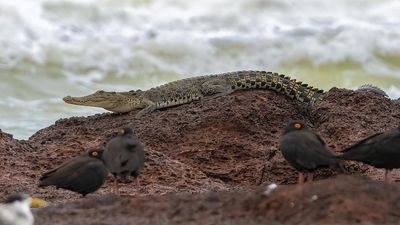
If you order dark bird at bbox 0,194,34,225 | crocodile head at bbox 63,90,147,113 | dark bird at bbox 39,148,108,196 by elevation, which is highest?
crocodile head at bbox 63,90,147,113

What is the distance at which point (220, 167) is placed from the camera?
14.1 m

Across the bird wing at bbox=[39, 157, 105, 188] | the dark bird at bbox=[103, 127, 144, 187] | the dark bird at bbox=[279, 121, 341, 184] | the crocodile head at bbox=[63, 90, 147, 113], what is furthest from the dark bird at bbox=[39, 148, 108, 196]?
the crocodile head at bbox=[63, 90, 147, 113]

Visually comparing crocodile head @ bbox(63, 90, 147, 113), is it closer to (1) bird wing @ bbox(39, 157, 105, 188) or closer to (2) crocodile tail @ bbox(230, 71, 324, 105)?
(2) crocodile tail @ bbox(230, 71, 324, 105)

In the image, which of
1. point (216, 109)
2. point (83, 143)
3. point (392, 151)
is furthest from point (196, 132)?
point (392, 151)

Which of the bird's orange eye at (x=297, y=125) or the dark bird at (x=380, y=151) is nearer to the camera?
the dark bird at (x=380, y=151)

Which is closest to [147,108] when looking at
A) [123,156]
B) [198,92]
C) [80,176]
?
[198,92]

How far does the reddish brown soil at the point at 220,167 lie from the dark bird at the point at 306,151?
57 centimetres

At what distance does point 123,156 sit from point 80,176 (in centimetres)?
55

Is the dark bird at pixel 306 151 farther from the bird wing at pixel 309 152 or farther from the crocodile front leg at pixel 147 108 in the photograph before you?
the crocodile front leg at pixel 147 108

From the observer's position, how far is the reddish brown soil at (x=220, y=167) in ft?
28.9

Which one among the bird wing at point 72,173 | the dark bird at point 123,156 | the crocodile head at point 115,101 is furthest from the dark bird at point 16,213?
the crocodile head at point 115,101

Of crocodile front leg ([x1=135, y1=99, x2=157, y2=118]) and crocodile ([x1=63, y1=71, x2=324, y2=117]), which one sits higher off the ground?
crocodile ([x1=63, y1=71, x2=324, y2=117])

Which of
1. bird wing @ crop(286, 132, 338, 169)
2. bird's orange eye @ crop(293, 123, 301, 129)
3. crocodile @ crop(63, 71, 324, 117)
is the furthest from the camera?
crocodile @ crop(63, 71, 324, 117)

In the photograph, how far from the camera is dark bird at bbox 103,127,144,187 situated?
11.1 m
